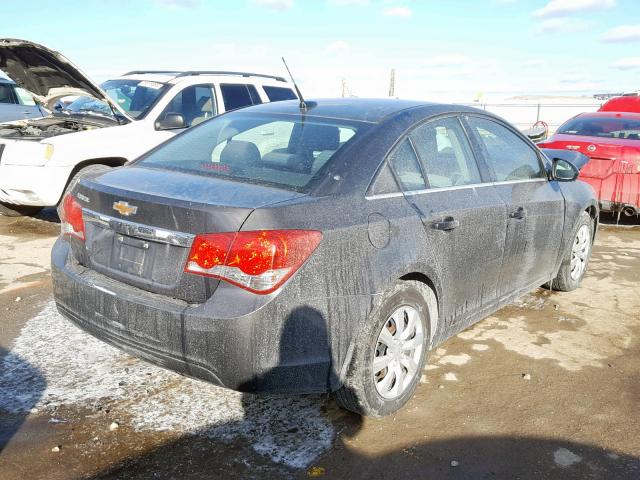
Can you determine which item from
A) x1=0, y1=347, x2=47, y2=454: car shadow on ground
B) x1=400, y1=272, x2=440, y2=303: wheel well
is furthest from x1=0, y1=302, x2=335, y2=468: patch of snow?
x1=400, y1=272, x2=440, y2=303: wheel well

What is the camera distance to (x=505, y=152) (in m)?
4.47

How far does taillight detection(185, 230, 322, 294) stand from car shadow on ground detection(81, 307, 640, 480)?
21 cm

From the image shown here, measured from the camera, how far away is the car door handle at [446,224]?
354 centimetres

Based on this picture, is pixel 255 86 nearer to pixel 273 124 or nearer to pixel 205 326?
pixel 273 124

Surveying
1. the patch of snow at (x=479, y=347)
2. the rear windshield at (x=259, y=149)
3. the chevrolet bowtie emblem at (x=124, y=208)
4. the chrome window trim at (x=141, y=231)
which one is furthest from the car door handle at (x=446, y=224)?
the chevrolet bowtie emblem at (x=124, y=208)

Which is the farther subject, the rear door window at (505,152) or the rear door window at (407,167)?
the rear door window at (505,152)

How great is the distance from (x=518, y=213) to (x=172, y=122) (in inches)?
175

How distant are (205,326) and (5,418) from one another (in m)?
1.37

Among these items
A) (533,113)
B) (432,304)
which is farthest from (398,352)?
(533,113)

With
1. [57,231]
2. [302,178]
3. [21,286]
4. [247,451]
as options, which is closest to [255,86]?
[57,231]

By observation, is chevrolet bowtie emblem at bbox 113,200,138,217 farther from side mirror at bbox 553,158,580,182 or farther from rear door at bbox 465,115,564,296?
side mirror at bbox 553,158,580,182

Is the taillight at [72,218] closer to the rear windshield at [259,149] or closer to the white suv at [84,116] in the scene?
the rear windshield at [259,149]

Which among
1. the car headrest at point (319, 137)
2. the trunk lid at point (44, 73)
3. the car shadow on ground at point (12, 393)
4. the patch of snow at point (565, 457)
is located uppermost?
the trunk lid at point (44, 73)

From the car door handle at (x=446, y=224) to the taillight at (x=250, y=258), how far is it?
1.04 metres
